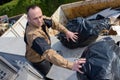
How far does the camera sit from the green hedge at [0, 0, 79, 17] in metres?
10.4

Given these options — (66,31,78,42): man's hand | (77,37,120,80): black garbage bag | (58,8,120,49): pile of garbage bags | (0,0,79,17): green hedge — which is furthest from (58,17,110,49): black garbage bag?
(0,0,79,17): green hedge

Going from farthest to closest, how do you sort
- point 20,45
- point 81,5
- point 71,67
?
point 81,5
point 20,45
point 71,67

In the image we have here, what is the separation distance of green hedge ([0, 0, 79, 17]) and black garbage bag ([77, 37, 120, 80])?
18.1 ft

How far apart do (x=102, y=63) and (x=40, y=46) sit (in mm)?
830

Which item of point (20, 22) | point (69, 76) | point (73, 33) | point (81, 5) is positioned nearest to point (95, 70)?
point (69, 76)

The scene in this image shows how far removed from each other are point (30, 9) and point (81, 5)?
305 cm

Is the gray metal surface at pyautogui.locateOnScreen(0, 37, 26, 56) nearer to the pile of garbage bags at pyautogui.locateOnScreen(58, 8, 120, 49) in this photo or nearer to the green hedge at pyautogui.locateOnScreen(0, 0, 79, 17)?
the pile of garbage bags at pyautogui.locateOnScreen(58, 8, 120, 49)

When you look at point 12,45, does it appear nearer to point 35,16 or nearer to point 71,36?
point 71,36

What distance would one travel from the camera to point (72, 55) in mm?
5539

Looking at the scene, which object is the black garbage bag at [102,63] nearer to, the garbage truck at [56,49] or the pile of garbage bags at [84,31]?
the garbage truck at [56,49]

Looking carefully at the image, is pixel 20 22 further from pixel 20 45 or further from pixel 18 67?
pixel 18 67

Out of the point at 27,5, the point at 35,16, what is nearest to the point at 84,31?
the point at 35,16

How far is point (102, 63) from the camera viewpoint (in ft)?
14.2

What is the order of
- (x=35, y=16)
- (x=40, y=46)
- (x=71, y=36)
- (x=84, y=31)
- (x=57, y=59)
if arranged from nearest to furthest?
1. (x=57, y=59)
2. (x=40, y=46)
3. (x=35, y=16)
4. (x=71, y=36)
5. (x=84, y=31)
